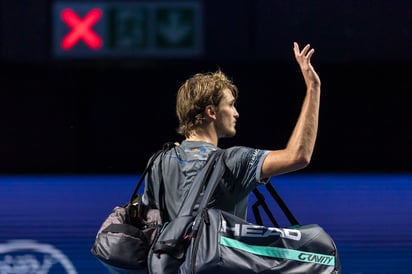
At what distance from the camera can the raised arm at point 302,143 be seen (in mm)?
2072

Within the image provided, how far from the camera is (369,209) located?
228 inches

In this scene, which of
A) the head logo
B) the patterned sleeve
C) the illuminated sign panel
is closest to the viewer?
the patterned sleeve

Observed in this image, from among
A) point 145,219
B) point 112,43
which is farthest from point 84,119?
point 145,219

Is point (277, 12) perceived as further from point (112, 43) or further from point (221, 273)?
point (221, 273)

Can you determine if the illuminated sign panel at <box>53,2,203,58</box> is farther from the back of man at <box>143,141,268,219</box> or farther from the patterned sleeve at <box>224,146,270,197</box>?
the patterned sleeve at <box>224,146,270,197</box>

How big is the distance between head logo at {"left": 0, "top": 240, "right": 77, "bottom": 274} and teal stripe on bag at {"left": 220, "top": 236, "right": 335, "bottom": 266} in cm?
280

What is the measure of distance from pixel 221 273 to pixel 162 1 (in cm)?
520

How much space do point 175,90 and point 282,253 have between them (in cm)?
532

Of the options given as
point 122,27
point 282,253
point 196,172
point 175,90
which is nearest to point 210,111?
point 196,172

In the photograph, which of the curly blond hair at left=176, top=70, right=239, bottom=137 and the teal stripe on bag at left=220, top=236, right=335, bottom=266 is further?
the curly blond hair at left=176, top=70, right=239, bottom=137

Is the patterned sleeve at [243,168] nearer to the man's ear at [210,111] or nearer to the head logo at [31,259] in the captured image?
the man's ear at [210,111]

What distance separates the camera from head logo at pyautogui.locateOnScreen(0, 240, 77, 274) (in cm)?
469

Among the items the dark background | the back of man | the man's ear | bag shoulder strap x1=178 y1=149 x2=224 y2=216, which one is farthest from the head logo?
bag shoulder strap x1=178 y1=149 x2=224 y2=216

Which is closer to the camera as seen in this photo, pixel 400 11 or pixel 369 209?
pixel 369 209
